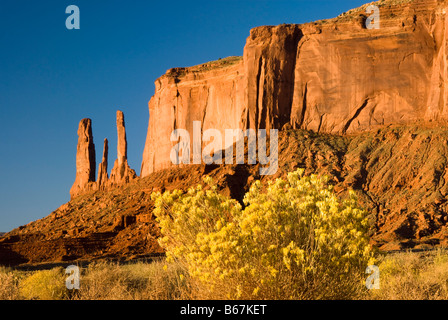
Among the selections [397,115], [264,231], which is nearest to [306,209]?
[264,231]

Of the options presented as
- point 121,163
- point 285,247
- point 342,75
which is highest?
point 342,75

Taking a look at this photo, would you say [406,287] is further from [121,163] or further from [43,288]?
[121,163]

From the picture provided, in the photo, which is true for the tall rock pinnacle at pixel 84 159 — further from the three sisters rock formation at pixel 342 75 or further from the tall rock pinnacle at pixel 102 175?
the three sisters rock formation at pixel 342 75

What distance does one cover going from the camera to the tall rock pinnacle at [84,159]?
268 feet

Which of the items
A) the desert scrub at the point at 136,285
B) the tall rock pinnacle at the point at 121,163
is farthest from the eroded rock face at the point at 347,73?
the desert scrub at the point at 136,285

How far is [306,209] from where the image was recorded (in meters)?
8.15

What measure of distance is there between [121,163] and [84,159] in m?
14.5

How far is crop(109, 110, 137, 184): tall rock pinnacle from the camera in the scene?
69.7m

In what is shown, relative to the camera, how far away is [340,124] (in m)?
48.9

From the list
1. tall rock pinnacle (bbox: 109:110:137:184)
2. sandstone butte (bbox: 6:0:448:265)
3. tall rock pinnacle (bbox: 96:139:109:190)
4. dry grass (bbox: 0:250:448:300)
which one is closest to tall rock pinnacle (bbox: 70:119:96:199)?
tall rock pinnacle (bbox: 96:139:109:190)

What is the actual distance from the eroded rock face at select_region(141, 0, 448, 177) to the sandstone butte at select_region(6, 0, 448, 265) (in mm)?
A: 100

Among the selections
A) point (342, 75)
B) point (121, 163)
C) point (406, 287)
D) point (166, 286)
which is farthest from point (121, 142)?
point (406, 287)

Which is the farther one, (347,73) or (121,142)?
(121,142)
